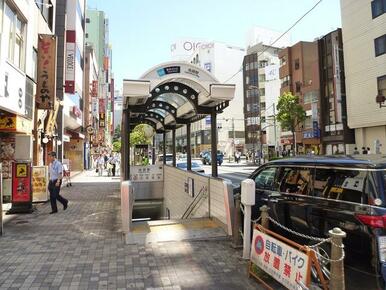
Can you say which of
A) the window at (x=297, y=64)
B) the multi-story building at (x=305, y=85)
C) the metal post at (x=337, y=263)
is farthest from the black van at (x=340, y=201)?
the window at (x=297, y=64)

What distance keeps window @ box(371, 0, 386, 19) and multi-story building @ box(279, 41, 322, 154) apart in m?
10.5

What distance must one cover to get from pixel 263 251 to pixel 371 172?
1.70 m

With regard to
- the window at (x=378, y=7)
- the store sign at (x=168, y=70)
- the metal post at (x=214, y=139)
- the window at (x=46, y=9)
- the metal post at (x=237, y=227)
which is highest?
the window at (x=378, y=7)

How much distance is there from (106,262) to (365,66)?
2983cm

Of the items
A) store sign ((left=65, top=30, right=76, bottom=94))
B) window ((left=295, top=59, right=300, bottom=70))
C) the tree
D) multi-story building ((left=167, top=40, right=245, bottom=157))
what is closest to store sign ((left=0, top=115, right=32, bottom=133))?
store sign ((left=65, top=30, right=76, bottom=94))

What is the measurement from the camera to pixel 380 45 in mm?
27750

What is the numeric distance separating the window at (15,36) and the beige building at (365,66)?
2534 cm

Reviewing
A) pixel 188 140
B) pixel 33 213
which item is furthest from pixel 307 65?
pixel 33 213

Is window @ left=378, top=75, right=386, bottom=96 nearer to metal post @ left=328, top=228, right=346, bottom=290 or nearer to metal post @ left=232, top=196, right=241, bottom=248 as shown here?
metal post @ left=232, top=196, right=241, bottom=248

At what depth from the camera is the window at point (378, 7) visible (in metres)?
27.2

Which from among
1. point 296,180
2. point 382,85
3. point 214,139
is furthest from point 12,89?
point 382,85

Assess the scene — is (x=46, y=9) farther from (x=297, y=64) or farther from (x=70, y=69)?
(x=297, y=64)

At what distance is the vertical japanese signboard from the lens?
556 inches

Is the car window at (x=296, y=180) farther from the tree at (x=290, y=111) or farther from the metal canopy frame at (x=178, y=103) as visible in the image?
the tree at (x=290, y=111)
